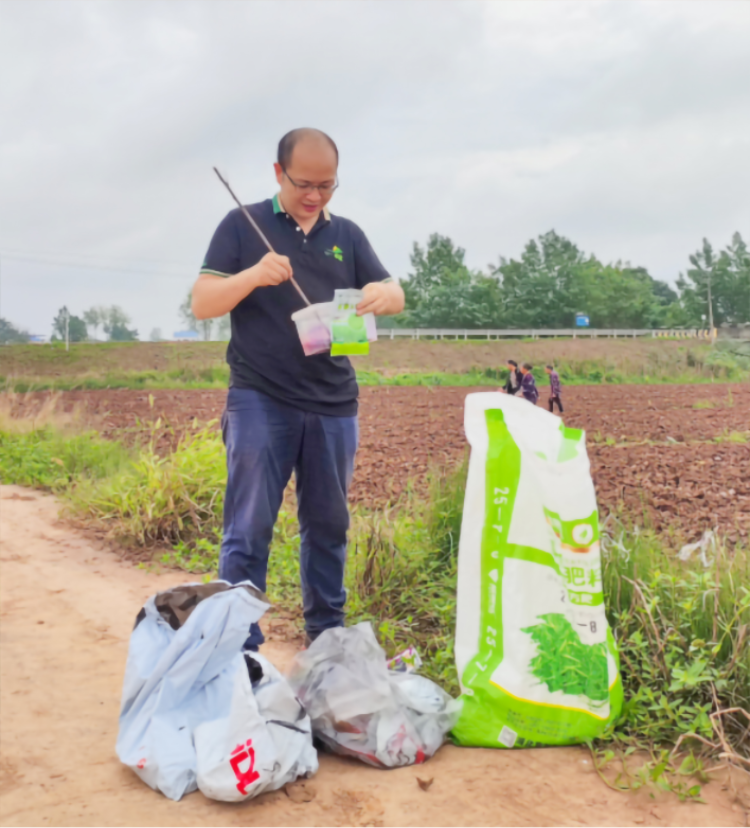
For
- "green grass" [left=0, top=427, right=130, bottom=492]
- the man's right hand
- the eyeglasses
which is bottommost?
"green grass" [left=0, top=427, right=130, bottom=492]

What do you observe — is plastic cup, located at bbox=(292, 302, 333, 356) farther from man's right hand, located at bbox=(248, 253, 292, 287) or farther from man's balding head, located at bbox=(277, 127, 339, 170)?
man's balding head, located at bbox=(277, 127, 339, 170)

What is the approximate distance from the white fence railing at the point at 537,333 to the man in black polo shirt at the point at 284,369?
2.52 meters

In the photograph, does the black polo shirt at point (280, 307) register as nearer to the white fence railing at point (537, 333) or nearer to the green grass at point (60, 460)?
the white fence railing at point (537, 333)

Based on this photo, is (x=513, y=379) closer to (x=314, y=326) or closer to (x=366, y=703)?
(x=314, y=326)

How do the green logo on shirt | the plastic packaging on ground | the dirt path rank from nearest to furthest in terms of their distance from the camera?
the dirt path, the plastic packaging on ground, the green logo on shirt

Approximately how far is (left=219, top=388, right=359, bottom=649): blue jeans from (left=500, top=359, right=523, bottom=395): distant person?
10.9 ft

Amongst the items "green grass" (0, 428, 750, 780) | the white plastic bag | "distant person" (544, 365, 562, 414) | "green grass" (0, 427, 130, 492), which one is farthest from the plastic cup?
"distant person" (544, 365, 562, 414)

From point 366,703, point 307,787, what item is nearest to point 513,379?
point 366,703

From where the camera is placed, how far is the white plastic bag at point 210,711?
1.39 metres

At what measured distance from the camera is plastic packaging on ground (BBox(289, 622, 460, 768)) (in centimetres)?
155

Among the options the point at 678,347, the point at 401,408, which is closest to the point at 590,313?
the point at 678,347

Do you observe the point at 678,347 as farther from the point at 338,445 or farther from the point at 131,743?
the point at 131,743

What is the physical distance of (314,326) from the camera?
1726 mm

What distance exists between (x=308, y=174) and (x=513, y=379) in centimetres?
373
